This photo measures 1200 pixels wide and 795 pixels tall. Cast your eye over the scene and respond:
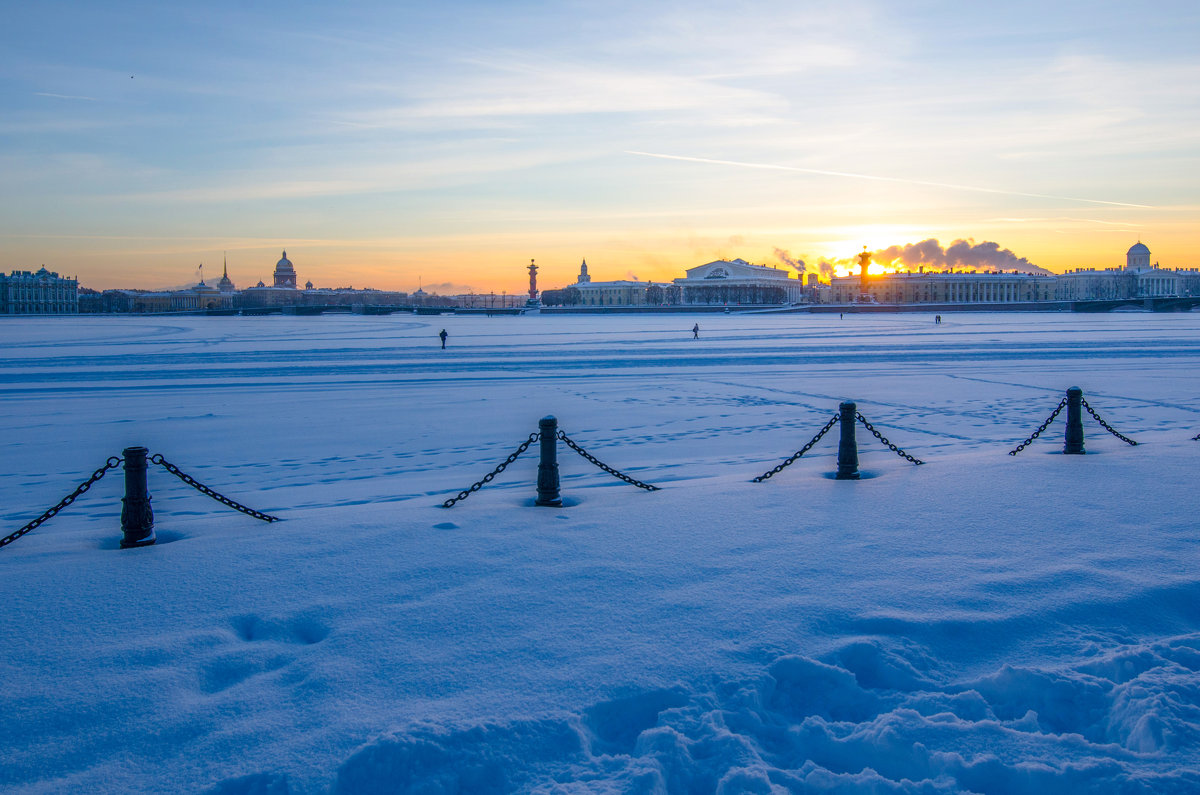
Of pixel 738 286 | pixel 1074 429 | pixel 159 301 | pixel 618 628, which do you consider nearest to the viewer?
pixel 618 628

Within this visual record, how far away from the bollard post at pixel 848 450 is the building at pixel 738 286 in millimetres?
137041

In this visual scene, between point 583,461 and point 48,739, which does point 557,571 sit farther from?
point 583,461

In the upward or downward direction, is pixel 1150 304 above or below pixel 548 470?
above

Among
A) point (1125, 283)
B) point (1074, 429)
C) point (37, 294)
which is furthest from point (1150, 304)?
point (37, 294)

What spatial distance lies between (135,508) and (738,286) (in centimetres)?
14614

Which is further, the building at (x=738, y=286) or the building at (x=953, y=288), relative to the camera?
the building at (x=953, y=288)

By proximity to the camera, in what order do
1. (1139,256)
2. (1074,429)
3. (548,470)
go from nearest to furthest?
1. (548,470)
2. (1074,429)
3. (1139,256)

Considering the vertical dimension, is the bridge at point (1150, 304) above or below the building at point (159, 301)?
below

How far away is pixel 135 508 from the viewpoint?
5.70 metres

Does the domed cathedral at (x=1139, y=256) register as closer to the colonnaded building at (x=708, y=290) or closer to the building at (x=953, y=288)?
the building at (x=953, y=288)

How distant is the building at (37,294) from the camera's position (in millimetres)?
152625

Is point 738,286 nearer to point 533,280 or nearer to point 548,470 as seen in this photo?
point 533,280

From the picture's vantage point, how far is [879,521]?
6043 mm

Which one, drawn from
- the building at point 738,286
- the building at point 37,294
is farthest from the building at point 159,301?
the building at point 738,286
